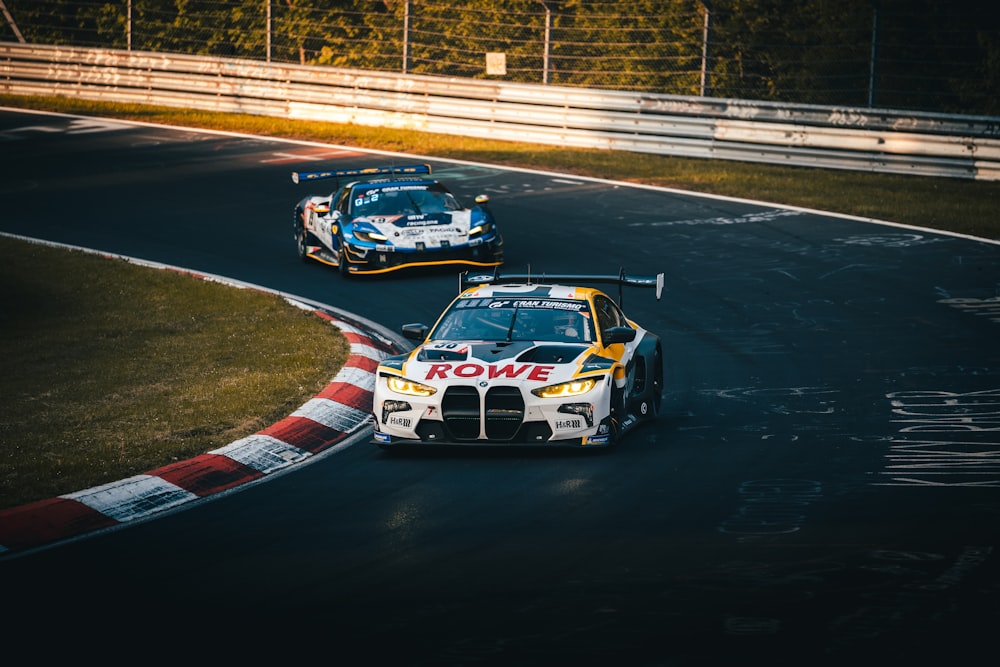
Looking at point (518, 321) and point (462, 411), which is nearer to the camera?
point (462, 411)

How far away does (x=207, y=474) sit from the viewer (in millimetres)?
9930

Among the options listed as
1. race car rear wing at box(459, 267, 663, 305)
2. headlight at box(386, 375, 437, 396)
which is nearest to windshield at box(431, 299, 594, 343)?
race car rear wing at box(459, 267, 663, 305)

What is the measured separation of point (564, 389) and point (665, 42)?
22.6 m

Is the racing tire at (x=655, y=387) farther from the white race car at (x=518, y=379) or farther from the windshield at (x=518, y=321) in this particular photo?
the windshield at (x=518, y=321)

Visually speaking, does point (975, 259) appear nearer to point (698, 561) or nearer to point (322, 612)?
point (698, 561)

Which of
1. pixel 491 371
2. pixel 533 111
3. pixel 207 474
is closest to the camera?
pixel 207 474

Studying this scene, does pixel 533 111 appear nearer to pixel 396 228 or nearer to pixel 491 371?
pixel 396 228

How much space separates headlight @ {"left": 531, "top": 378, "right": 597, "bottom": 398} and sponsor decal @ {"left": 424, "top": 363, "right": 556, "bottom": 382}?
0.09 m

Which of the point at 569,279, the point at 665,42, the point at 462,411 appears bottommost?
the point at 462,411

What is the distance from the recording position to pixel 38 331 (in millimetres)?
15062

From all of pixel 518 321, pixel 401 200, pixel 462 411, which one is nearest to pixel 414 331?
pixel 518 321

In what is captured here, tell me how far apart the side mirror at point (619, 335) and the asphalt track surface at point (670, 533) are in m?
0.76

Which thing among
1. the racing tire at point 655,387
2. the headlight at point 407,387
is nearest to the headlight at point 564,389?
the headlight at point 407,387

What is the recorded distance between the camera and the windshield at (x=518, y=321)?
1157 centimetres
